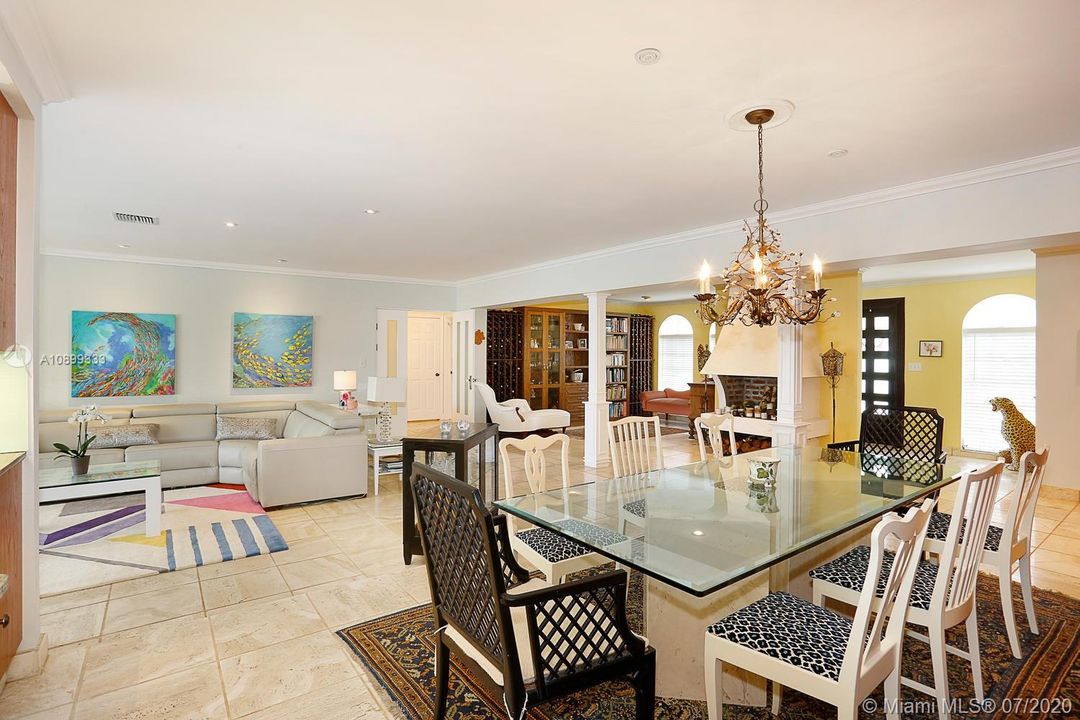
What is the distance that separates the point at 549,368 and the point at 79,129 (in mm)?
7932

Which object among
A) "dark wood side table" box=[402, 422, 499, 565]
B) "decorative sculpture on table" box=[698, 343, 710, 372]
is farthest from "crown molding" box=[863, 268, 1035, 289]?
"dark wood side table" box=[402, 422, 499, 565]

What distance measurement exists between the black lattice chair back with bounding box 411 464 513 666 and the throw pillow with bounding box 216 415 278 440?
492 centimetres

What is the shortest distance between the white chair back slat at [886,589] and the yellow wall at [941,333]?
7328 millimetres

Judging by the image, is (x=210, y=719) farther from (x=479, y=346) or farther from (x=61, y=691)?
(x=479, y=346)

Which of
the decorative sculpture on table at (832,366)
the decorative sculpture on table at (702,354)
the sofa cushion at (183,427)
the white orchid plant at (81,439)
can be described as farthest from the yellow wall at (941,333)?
the white orchid plant at (81,439)

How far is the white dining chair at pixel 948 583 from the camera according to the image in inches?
73.0

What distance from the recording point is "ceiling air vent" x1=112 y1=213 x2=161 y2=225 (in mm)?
4500

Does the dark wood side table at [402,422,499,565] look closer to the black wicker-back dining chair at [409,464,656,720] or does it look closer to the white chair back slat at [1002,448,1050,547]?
the black wicker-back dining chair at [409,464,656,720]

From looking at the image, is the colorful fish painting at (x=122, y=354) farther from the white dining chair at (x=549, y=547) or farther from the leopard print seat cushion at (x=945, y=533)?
the leopard print seat cushion at (x=945, y=533)

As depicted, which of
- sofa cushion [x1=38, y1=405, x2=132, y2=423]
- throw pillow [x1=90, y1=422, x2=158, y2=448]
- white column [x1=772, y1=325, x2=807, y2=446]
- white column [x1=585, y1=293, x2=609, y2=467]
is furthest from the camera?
white column [x1=585, y1=293, x2=609, y2=467]

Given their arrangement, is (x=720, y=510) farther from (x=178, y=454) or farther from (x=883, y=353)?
(x=883, y=353)

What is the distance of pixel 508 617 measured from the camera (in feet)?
4.86

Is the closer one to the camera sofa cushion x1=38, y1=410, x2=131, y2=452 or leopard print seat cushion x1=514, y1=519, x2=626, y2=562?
leopard print seat cushion x1=514, y1=519, x2=626, y2=562

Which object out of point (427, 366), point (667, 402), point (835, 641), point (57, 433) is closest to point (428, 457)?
point (835, 641)
